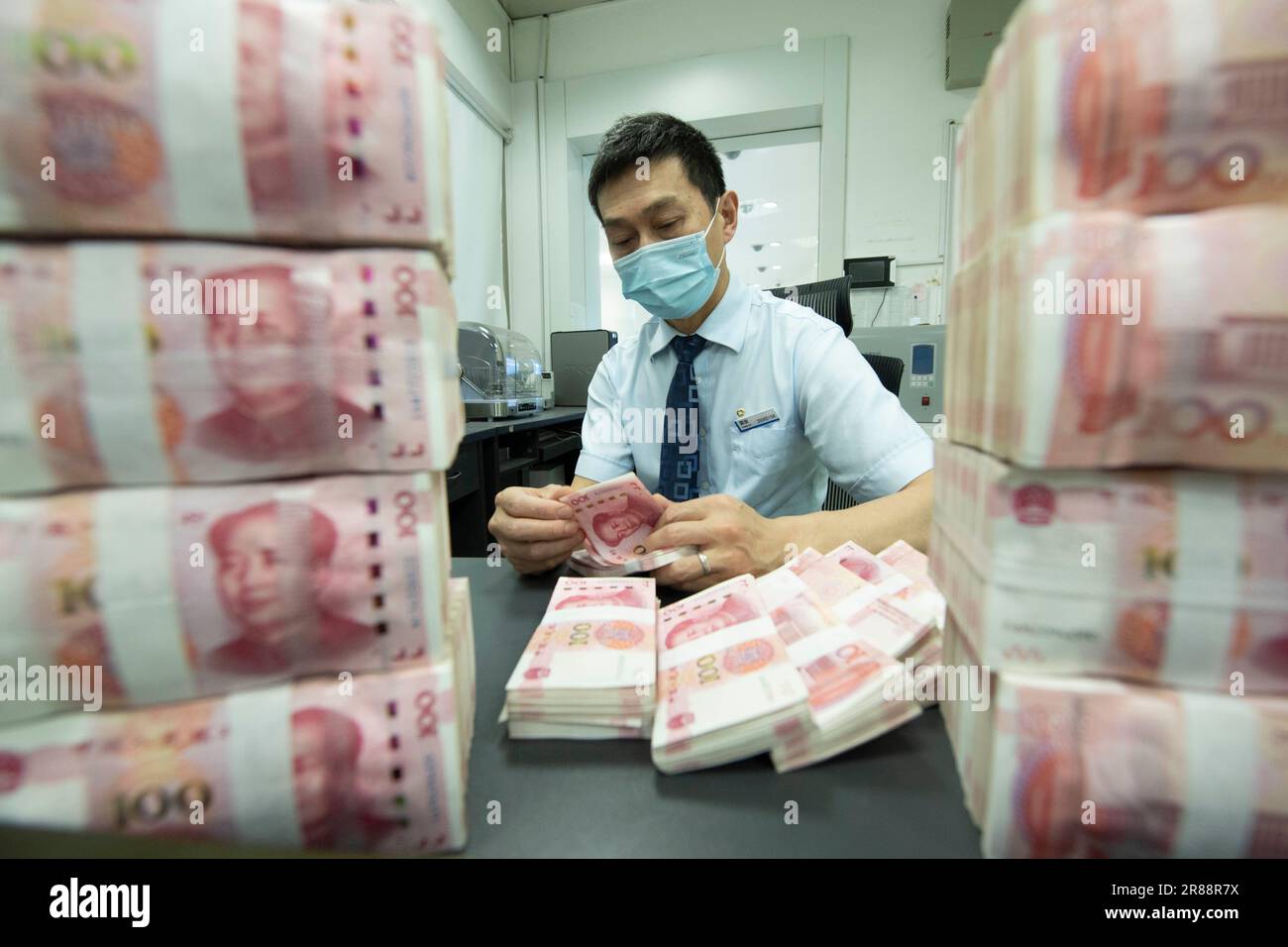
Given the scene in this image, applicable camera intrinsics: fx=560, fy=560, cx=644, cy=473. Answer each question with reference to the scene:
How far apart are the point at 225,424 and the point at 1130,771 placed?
572 millimetres

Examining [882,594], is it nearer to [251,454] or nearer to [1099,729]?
[1099,729]

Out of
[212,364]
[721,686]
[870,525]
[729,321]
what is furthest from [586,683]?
[729,321]

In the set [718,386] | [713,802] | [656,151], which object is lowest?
[713,802]

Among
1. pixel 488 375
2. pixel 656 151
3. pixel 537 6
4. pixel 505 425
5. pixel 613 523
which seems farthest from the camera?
pixel 537 6

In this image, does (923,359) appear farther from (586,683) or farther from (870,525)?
(586,683)

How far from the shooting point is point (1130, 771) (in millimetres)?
326

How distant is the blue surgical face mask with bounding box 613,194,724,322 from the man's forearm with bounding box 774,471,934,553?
1.98 feet

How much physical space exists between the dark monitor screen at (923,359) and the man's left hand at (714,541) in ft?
5.63

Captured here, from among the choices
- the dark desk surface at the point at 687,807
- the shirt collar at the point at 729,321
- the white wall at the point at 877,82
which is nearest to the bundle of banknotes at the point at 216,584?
Result: the dark desk surface at the point at 687,807

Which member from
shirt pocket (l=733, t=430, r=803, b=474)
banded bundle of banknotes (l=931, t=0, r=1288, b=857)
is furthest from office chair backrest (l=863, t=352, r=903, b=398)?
banded bundle of banknotes (l=931, t=0, r=1288, b=857)

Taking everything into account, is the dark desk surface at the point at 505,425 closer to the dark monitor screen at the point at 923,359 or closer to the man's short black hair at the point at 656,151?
the man's short black hair at the point at 656,151

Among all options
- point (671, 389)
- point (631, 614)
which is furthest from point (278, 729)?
point (671, 389)

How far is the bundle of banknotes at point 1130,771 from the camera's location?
12.4 inches

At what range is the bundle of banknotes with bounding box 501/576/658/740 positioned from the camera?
1.51 feet
